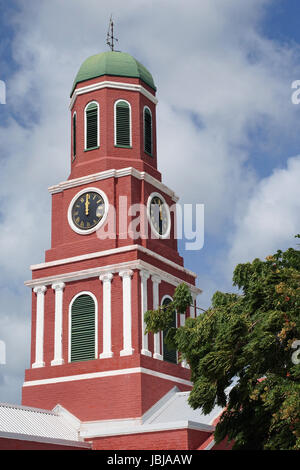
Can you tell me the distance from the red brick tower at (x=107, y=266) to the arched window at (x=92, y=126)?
0.19 ft

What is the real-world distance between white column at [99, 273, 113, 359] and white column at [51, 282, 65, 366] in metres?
2.10

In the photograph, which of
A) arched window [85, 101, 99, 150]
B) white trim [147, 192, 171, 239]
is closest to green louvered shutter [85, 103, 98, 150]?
arched window [85, 101, 99, 150]

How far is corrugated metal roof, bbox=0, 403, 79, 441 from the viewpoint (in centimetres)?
2584

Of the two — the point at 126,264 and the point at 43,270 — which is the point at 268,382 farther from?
the point at 43,270

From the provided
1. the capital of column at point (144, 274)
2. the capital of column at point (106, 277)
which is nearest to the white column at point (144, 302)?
the capital of column at point (144, 274)

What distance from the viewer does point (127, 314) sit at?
30609 millimetres

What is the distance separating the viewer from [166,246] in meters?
34.3

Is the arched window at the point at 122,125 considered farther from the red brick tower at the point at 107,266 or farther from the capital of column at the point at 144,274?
the capital of column at the point at 144,274

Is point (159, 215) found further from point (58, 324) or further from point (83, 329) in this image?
point (58, 324)

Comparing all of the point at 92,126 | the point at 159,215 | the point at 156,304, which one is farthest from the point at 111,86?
the point at 156,304

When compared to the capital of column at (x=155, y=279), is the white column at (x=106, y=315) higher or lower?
lower

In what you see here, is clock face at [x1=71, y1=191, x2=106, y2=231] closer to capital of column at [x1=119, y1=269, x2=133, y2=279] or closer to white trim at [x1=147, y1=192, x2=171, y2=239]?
white trim at [x1=147, y1=192, x2=171, y2=239]

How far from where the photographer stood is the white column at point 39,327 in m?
32.0

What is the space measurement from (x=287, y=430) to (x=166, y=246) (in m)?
15.8
